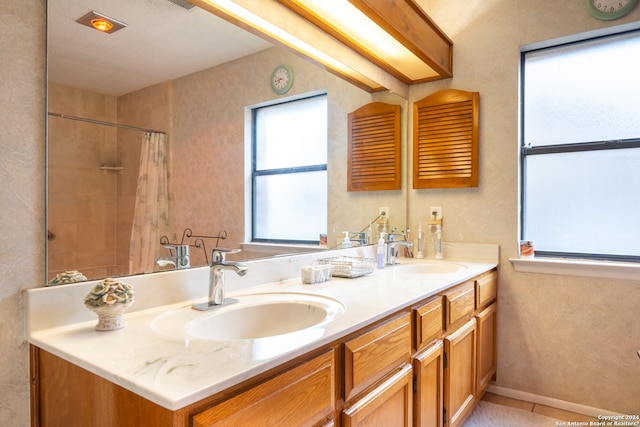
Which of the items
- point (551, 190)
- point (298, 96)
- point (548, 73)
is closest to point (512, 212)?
point (551, 190)

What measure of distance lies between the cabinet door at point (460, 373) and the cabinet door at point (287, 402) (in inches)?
35.9

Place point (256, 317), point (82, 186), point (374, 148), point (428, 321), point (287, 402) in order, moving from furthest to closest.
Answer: point (374, 148) < point (428, 321) < point (256, 317) < point (82, 186) < point (287, 402)

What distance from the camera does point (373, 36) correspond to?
6.50 ft

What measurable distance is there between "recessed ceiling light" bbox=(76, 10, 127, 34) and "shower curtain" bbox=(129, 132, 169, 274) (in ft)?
1.04

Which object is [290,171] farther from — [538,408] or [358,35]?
[538,408]

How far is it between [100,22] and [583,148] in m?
2.46

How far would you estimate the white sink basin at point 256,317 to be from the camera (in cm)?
109

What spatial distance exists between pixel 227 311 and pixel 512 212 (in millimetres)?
1896

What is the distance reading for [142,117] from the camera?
48.9 inches

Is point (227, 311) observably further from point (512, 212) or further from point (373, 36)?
point (512, 212)

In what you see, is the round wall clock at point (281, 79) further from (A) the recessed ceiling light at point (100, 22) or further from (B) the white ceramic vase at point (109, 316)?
(B) the white ceramic vase at point (109, 316)

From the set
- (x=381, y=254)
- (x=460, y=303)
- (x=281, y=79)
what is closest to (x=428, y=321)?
(x=460, y=303)

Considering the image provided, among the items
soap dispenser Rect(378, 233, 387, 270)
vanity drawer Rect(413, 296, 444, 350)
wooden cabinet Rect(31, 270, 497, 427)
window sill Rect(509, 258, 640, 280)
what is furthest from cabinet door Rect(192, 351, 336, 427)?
window sill Rect(509, 258, 640, 280)

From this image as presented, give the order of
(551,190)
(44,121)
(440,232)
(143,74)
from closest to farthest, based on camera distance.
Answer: (44,121), (143,74), (551,190), (440,232)
